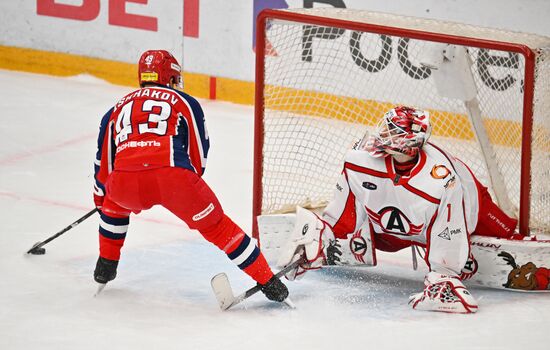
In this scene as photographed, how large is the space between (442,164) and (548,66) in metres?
0.68

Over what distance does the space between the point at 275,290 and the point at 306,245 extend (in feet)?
0.91

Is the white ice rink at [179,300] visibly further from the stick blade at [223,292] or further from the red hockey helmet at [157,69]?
the red hockey helmet at [157,69]

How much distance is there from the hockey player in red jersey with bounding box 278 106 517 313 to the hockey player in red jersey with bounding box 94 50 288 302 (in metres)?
0.38

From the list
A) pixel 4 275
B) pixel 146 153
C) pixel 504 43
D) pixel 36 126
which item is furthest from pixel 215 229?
pixel 36 126

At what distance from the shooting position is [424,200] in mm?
4309

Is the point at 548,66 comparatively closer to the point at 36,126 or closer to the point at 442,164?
the point at 442,164

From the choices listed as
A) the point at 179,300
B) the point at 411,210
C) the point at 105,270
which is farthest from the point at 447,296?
the point at 105,270

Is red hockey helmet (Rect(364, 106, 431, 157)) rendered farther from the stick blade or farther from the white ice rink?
the stick blade

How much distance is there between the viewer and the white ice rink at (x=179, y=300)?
4.06 metres

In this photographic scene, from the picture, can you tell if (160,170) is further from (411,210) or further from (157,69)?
(411,210)

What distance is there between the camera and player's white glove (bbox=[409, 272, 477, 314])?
4.29 meters

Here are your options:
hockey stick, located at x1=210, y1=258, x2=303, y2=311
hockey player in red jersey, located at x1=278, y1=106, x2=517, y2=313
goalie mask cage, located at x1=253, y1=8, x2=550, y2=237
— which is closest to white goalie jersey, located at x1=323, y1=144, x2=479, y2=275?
hockey player in red jersey, located at x1=278, y1=106, x2=517, y2=313

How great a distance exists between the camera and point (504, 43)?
450cm

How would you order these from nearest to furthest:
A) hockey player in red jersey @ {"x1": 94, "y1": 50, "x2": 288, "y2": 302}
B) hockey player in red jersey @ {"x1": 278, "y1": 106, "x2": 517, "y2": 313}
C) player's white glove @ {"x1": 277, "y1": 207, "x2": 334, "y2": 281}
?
hockey player in red jersey @ {"x1": 94, "y1": 50, "x2": 288, "y2": 302}
hockey player in red jersey @ {"x1": 278, "y1": 106, "x2": 517, "y2": 313}
player's white glove @ {"x1": 277, "y1": 207, "x2": 334, "y2": 281}
